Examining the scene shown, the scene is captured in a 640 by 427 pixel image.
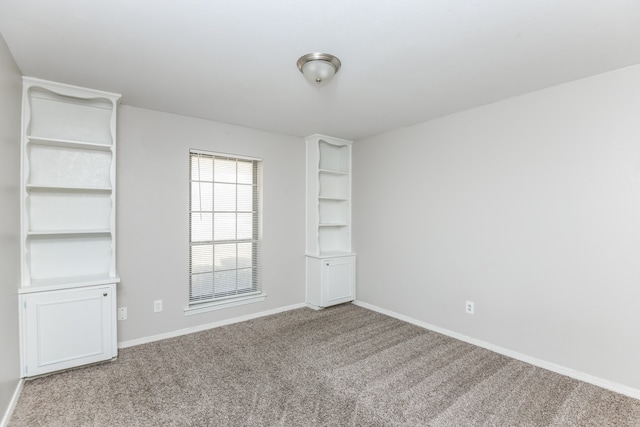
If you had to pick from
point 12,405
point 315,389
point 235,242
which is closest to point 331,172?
point 235,242

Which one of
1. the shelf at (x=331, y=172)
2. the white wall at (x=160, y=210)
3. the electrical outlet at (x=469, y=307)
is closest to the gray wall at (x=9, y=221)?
the white wall at (x=160, y=210)

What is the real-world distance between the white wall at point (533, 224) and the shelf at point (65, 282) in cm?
303

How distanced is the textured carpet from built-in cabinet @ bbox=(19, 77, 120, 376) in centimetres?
30

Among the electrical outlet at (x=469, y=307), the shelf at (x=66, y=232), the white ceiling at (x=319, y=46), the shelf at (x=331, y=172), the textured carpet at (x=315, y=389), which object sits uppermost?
the white ceiling at (x=319, y=46)

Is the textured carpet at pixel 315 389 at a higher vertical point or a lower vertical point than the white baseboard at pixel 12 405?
lower

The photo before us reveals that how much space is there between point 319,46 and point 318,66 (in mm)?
165

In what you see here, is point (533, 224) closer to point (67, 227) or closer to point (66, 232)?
point (66, 232)

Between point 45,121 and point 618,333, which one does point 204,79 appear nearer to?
point 45,121

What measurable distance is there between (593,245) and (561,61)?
138 centimetres

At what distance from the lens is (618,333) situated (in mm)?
2283

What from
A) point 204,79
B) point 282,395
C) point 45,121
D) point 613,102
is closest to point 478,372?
point 282,395

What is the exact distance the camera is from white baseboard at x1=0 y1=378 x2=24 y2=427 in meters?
1.87

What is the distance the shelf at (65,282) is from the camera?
234 cm

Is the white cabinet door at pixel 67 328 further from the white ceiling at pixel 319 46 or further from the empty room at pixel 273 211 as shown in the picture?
the white ceiling at pixel 319 46
